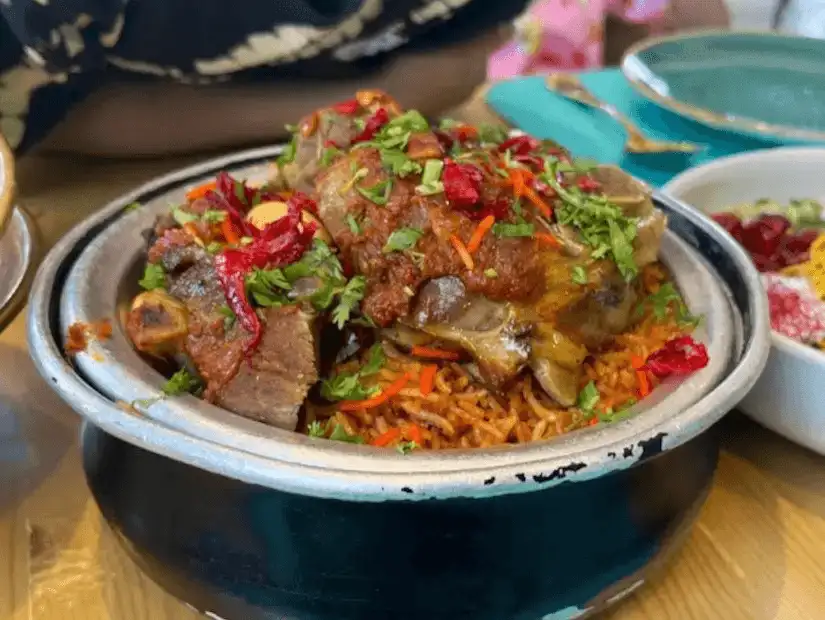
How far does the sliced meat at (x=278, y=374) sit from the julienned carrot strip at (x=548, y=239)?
22cm

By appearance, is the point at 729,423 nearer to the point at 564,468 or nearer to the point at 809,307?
the point at 809,307

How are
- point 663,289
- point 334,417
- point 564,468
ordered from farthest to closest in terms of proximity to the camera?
1. point 663,289
2. point 334,417
3. point 564,468

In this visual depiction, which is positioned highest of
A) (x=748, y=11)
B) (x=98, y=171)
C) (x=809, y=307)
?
(x=809, y=307)

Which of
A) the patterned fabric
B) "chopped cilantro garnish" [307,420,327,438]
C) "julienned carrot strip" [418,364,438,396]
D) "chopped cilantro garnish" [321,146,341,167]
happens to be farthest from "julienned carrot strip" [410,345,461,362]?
the patterned fabric

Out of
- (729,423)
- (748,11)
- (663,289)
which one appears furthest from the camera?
(748,11)

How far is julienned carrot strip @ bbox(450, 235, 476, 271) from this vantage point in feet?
2.50

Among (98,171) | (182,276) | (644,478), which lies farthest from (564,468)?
(98,171)

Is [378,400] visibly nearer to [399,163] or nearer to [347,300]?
[347,300]

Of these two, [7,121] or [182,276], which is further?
[7,121]

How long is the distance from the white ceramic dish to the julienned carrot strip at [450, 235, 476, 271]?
1.21ft

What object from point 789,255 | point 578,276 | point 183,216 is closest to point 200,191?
point 183,216

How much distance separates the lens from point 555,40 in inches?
102

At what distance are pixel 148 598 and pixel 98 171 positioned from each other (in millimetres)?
957

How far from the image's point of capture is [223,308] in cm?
77
